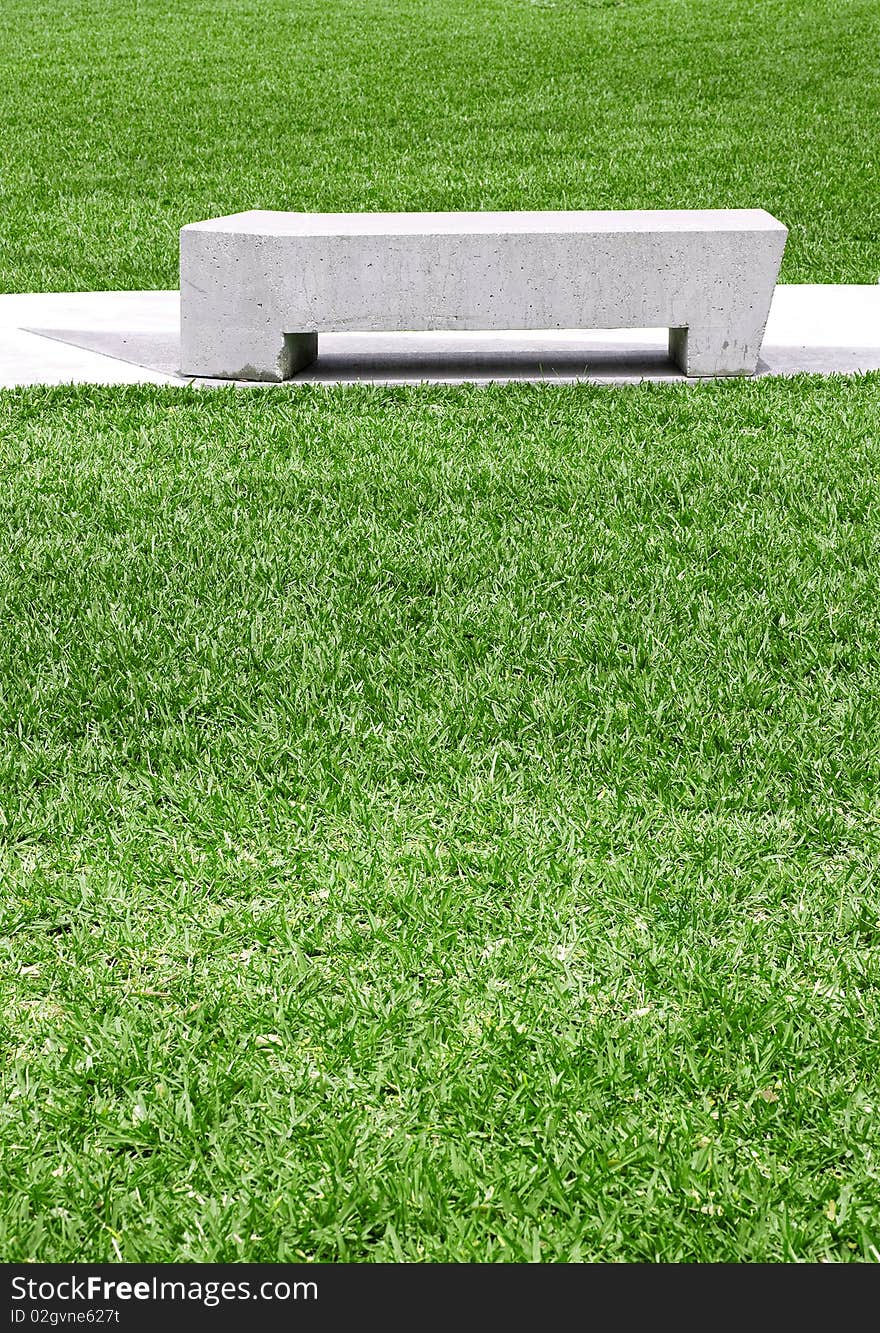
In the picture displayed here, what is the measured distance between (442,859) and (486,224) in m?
4.66

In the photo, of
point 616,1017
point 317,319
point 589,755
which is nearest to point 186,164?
point 317,319

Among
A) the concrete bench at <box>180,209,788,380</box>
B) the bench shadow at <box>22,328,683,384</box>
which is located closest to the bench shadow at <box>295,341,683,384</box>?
the bench shadow at <box>22,328,683,384</box>

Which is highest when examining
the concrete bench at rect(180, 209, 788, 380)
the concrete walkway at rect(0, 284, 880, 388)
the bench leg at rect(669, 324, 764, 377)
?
the concrete bench at rect(180, 209, 788, 380)

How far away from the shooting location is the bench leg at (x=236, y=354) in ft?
21.8

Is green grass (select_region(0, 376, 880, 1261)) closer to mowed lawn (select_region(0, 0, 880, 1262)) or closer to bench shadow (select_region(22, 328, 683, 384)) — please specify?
mowed lawn (select_region(0, 0, 880, 1262))

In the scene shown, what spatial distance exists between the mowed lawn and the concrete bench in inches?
17.8

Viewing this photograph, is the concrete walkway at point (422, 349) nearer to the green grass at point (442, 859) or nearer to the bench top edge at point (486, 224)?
the bench top edge at point (486, 224)

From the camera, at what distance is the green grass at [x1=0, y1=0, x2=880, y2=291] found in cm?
1135

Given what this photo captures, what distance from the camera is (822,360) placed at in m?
7.10

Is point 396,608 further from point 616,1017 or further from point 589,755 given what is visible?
point 616,1017

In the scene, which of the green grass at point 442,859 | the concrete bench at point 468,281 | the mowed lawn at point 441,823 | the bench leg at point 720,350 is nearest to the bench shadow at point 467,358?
the bench leg at point 720,350

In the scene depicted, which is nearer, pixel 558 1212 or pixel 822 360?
pixel 558 1212

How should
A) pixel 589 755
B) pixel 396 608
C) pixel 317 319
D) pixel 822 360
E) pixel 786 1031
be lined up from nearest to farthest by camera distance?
pixel 786 1031 → pixel 589 755 → pixel 396 608 → pixel 317 319 → pixel 822 360
